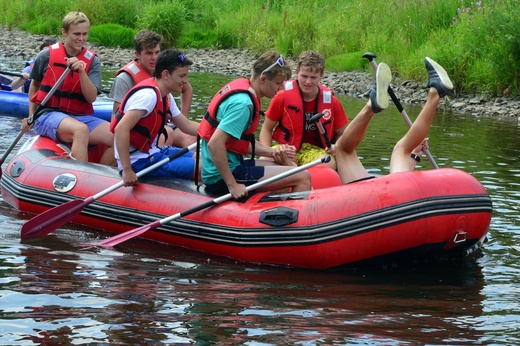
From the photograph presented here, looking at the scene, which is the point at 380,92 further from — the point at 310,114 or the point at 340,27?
the point at 340,27

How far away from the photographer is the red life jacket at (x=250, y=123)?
5.37 m

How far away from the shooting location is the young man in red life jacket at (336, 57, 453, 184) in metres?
5.27

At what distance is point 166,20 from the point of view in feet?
64.2

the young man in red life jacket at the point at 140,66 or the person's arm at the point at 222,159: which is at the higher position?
the young man in red life jacket at the point at 140,66

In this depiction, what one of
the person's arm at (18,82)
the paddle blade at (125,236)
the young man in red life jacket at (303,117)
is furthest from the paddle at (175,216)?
the person's arm at (18,82)

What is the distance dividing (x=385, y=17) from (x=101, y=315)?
13.1 metres

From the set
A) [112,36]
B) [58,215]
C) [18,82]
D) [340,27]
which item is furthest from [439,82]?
[112,36]

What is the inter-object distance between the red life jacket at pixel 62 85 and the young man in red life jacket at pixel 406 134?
2.25 m

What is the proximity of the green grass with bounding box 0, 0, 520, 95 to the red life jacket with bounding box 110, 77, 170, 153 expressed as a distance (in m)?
8.03

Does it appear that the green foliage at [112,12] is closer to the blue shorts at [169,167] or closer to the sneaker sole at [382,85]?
the blue shorts at [169,167]

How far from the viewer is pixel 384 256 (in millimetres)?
5137

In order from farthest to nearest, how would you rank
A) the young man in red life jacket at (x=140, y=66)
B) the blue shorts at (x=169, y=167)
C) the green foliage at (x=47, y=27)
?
the green foliage at (x=47, y=27) < the young man in red life jacket at (x=140, y=66) < the blue shorts at (x=169, y=167)

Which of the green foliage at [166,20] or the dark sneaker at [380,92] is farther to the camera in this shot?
the green foliage at [166,20]

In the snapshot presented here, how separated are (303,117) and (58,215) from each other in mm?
1860
